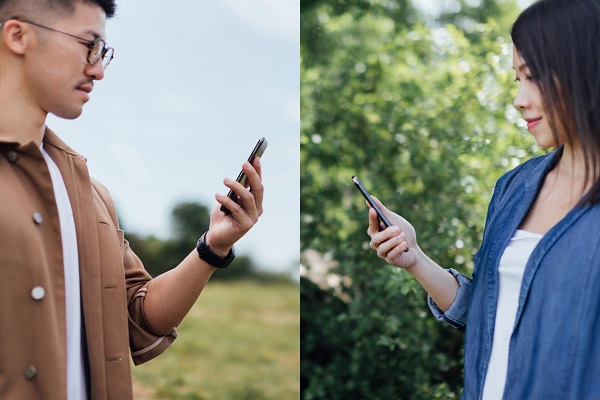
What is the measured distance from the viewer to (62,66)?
5.42ft

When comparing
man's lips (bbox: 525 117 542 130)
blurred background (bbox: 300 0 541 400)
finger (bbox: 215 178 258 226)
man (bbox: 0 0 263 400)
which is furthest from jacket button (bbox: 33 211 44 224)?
blurred background (bbox: 300 0 541 400)

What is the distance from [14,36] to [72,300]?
62cm

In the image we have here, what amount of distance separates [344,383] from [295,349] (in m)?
1.50

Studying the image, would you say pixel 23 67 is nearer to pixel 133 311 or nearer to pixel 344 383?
pixel 133 311

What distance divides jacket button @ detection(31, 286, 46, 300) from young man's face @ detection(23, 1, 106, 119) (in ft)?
1.41

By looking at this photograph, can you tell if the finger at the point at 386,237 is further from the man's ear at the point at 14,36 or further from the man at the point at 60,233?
the man's ear at the point at 14,36

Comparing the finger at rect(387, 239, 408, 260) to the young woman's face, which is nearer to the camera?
the young woman's face

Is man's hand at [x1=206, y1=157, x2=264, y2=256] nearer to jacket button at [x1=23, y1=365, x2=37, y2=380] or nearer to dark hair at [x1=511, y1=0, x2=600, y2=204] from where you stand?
jacket button at [x1=23, y1=365, x2=37, y2=380]

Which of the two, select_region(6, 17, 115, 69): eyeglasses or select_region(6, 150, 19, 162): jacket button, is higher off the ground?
select_region(6, 17, 115, 69): eyeglasses

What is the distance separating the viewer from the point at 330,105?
4.39 m

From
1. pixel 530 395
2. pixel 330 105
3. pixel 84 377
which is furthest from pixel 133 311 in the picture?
pixel 330 105

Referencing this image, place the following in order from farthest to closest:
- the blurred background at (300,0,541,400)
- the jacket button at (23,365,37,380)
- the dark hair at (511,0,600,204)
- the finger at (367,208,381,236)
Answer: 1. the blurred background at (300,0,541,400)
2. the finger at (367,208,381,236)
3. the dark hair at (511,0,600,204)
4. the jacket button at (23,365,37,380)

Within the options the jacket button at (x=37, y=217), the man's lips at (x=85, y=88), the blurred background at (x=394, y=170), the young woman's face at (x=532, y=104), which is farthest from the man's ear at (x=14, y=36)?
the blurred background at (x=394, y=170)

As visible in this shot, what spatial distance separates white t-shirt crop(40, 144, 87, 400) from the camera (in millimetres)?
1601
